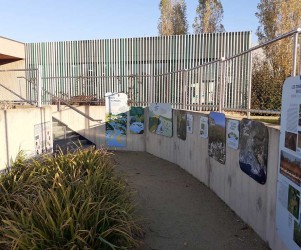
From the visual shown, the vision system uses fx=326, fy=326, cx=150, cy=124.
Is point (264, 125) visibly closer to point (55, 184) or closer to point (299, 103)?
point (299, 103)

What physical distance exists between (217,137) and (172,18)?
2543 centimetres

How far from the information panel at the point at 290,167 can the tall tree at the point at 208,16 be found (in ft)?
84.4

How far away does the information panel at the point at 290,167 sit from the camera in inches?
113

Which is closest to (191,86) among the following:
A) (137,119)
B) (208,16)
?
(137,119)

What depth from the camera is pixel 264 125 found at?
13.2ft

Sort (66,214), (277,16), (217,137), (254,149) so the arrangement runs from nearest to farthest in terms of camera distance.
Result: (66,214)
(254,149)
(217,137)
(277,16)

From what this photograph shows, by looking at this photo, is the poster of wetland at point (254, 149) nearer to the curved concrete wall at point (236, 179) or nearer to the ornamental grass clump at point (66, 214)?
the curved concrete wall at point (236, 179)

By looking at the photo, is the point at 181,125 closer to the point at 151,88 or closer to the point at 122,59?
the point at 151,88

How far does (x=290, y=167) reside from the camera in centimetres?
309

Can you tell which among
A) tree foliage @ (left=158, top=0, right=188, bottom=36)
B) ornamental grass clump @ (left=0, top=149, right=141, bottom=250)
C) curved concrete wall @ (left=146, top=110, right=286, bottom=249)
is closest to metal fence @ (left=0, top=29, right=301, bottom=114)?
curved concrete wall @ (left=146, top=110, right=286, bottom=249)

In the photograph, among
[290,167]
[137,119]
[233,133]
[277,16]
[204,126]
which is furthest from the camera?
[277,16]

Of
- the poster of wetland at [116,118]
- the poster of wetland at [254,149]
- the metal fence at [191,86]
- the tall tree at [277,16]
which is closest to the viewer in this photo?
the poster of wetland at [254,149]

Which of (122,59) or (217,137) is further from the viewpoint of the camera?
(122,59)

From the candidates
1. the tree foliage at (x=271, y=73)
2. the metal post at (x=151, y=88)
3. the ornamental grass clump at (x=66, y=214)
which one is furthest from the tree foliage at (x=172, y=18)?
A: the ornamental grass clump at (x=66, y=214)
